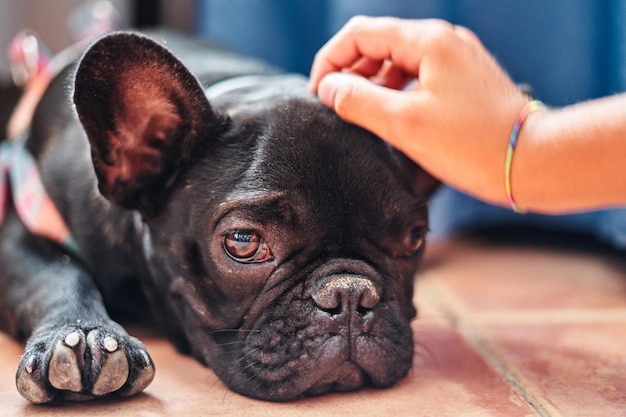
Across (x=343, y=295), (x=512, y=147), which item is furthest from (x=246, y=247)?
(x=512, y=147)

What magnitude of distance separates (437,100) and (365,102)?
0.46 feet

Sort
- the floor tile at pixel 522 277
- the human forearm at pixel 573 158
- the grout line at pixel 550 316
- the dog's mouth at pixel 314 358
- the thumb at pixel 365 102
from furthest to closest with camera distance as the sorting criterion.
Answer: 1. the floor tile at pixel 522 277
2. the grout line at pixel 550 316
3. the thumb at pixel 365 102
4. the dog's mouth at pixel 314 358
5. the human forearm at pixel 573 158

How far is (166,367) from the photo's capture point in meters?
1.58

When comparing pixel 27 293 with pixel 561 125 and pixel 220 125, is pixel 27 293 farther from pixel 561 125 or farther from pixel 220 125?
pixel 561 125

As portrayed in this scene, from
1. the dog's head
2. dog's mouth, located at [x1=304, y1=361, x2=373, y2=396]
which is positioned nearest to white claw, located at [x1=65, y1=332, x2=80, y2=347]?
the dog's head

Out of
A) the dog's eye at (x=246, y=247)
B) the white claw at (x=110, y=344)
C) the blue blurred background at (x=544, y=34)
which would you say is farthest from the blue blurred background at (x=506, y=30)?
the white claw at (x=110, y=344)

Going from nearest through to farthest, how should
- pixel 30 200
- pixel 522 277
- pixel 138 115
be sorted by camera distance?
pixel 138 115 < pixel 30 200 < pixel 522 277

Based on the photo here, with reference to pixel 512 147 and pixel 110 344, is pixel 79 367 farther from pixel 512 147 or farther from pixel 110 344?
pixel 512 147

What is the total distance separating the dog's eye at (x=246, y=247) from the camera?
1470mm

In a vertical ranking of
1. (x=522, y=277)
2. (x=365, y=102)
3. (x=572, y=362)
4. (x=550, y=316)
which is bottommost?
(x=522, y=277)

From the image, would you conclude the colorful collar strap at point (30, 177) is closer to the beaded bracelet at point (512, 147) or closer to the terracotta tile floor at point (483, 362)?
the terracotta tile floor at point (483, 362)

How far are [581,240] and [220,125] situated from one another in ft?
5.39

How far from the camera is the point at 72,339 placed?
135 cm

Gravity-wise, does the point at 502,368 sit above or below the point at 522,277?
above
